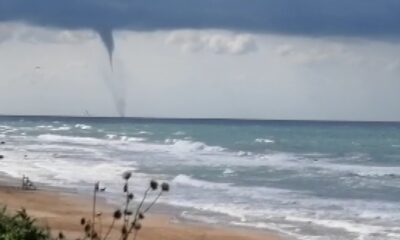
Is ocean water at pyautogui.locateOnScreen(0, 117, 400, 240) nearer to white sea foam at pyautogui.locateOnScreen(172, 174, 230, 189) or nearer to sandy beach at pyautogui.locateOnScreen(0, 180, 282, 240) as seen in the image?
white sea foam at pyautogui.locateOnScreen(172, 174, 230, 189)

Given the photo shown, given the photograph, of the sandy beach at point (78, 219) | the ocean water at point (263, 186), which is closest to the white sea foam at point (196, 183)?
the ocean water at point (263, 186)

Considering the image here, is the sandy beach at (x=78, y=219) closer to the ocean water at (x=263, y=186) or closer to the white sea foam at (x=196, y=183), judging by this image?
the ocean water at (x=263, y=186)

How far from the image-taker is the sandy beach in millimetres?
17000

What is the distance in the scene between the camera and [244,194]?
25297 millimetres

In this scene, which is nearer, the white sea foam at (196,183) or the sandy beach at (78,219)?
the sandy beach at (78,219)

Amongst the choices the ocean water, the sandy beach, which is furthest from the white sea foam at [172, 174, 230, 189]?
the sandy beach

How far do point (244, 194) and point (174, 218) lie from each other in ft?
19.9

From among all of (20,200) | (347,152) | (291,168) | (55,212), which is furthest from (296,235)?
(347,152)

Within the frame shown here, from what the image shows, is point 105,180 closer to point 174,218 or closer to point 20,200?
point 20,200

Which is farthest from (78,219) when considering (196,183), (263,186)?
(263,186)

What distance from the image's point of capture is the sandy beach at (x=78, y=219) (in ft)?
55.8

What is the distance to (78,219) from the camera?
19188 millimetres

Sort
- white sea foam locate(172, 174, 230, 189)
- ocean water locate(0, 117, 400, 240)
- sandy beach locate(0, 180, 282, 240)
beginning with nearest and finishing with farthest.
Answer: sandy beach locate(0, 180, 282, 240) < ocean water locate(0, 117, 400, 240) < white sea foam locate(172, 174, 230, 189)

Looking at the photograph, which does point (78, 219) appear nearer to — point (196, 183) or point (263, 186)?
point (196, 183)
